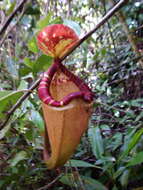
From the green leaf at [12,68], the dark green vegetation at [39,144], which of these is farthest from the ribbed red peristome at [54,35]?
the green leaf at [12,68]

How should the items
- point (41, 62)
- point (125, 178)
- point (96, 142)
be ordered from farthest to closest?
point (96, 142), point (125, 178), point (41, 62)

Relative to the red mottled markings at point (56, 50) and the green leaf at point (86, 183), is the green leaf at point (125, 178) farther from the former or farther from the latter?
the red mottled markings at point (56, 50)

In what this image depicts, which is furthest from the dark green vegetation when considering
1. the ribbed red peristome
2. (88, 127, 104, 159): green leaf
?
the ribbed red peristome

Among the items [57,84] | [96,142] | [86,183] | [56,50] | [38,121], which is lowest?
[86,183]

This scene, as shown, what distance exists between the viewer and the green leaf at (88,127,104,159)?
1.28 m

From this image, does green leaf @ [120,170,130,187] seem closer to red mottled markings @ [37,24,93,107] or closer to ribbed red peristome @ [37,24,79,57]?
red mottled markings @ [37,24,93,107]

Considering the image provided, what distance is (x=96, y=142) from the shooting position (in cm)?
133

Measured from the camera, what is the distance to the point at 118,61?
2.48 m

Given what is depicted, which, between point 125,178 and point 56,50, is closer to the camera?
point 56,50

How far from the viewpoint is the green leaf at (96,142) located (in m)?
1.28

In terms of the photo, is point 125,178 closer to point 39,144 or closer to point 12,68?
point 39,144

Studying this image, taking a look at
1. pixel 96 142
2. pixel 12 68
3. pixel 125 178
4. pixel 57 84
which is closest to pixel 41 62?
pixel 57 84

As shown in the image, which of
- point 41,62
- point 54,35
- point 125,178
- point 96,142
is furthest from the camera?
point 96,142

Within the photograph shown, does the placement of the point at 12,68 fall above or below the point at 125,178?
above
